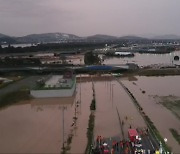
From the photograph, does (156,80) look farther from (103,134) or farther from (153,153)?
(153,153)

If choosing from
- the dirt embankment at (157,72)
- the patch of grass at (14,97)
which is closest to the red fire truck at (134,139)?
the patch of grass at (14,97)

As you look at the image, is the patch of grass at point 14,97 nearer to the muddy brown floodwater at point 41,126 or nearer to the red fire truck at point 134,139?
the muddy brown floodwater at point 41,126

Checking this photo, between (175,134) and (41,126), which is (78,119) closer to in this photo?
(41,126)

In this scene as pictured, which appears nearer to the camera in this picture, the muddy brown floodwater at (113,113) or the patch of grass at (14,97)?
the muddy brown floodwater at (113,113)

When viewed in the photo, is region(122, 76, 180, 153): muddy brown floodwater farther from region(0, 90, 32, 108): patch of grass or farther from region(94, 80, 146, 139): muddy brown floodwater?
region(0, 90, 32, 108): patch of grass

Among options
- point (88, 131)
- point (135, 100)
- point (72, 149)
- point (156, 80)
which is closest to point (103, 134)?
point (88, 131)

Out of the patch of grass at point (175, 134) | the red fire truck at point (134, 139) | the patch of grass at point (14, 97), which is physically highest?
the red fire truck at point (134, 139)
